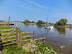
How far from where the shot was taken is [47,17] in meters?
81.4

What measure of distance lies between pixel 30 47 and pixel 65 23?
8685cm

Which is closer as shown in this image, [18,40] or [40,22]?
[18,40]

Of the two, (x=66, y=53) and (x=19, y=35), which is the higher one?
(x=19, y=35)

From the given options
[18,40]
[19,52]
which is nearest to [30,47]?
[19,52]

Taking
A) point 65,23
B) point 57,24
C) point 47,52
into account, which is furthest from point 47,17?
point 47,52

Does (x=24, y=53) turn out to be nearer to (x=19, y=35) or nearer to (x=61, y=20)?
(x=19, y=35)

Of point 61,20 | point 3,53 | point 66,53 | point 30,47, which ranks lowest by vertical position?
point 66,53

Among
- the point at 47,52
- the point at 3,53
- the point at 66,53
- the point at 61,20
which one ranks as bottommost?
the point at 66,53

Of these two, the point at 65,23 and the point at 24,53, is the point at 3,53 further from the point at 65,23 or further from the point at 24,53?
the point at 65,23

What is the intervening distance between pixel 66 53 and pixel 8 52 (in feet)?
27.6

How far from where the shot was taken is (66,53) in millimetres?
11109

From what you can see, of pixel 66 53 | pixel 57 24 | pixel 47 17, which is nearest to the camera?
pixel 66 53

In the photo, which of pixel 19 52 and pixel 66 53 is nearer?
pixel 19 52

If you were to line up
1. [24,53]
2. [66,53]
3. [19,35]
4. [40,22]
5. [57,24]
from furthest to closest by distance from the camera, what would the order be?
1. [40,22]
2. [57,24]
3. [66,53]
4. [19,35]
5. [24,53]
